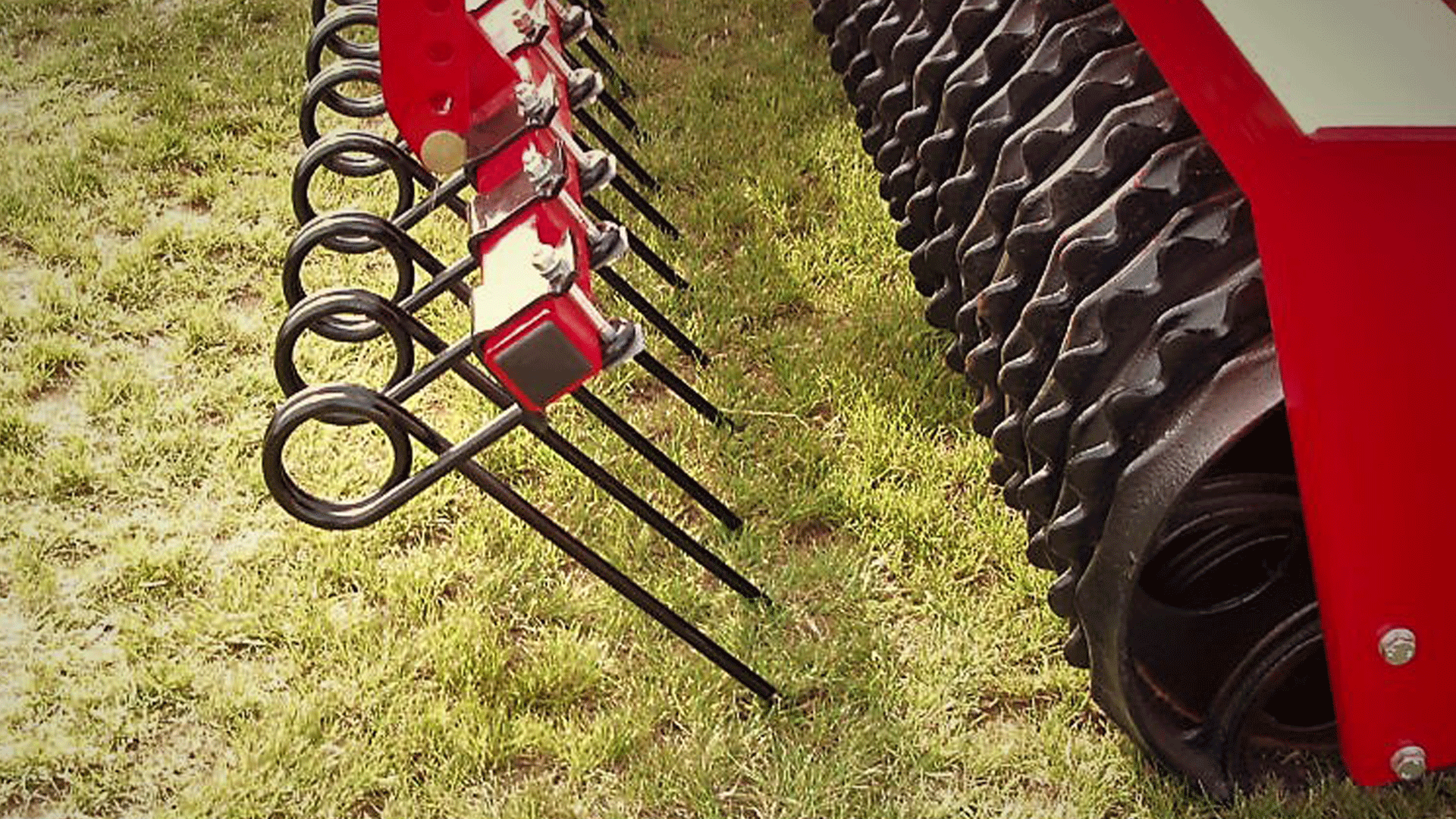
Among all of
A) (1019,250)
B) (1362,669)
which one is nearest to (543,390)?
(1019,250)

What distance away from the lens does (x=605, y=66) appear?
134 inches

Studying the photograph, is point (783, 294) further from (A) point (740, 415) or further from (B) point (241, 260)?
(B) point (241, 260)

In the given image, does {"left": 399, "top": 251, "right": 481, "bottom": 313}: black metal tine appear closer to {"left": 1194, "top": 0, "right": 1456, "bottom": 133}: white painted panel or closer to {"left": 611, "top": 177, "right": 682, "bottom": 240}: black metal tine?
{"left": 611, "top": 177, "right": 682, "bottom": 240}: black metal tine

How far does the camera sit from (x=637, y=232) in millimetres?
3080

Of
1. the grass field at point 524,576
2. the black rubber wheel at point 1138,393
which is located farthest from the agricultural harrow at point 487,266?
the black rubber wheel at point 1138,393

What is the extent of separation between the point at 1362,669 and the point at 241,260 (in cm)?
216

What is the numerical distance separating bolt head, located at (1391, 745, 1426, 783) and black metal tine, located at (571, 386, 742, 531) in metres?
1.01

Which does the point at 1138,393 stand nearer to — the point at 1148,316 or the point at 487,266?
the point at 1148,316

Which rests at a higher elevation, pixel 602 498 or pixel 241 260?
pixel 241 260

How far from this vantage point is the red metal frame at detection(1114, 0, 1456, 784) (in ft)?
4.82

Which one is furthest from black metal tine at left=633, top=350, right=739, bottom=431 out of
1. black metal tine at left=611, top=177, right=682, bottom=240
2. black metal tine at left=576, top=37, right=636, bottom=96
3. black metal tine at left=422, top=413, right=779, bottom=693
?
black metal tine at left=576, top=37, right=636, bottom=96

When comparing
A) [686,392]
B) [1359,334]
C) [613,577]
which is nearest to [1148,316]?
[1359,334]

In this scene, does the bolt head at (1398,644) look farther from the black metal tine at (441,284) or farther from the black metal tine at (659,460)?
the black metal tine at (441,284)

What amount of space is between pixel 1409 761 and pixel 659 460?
1033 millimetres
